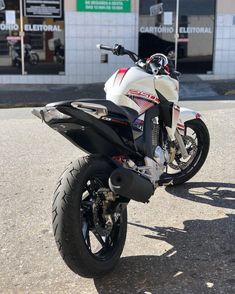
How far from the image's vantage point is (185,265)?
369cm

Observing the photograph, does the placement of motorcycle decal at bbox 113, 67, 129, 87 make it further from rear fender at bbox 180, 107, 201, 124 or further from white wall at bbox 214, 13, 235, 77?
white wall at bbox 214, 13, 235, 77

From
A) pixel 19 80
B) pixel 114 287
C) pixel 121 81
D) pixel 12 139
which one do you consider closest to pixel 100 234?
pixel 114 287

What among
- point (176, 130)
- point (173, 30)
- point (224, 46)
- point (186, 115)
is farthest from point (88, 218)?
point (224, 46)

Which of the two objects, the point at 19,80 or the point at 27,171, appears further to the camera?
the point at 19,80

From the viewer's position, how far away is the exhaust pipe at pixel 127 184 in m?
3.37

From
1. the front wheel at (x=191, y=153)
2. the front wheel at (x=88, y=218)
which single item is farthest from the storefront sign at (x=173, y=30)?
the front wheel at (x=88, y=218)

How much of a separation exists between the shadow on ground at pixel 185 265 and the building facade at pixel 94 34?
390 inches

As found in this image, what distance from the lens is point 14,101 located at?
11883 millimetres

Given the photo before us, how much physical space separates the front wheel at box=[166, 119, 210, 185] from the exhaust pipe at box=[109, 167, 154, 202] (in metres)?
1.78

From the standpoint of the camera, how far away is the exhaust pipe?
11.1 feet

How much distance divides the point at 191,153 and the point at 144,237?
153 cm

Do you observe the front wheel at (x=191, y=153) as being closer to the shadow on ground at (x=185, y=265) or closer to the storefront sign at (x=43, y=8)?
the shadow on ground at (x=185, y=265)

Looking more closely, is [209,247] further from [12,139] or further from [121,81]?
[12,139]

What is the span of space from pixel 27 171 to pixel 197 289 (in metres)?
3.24
